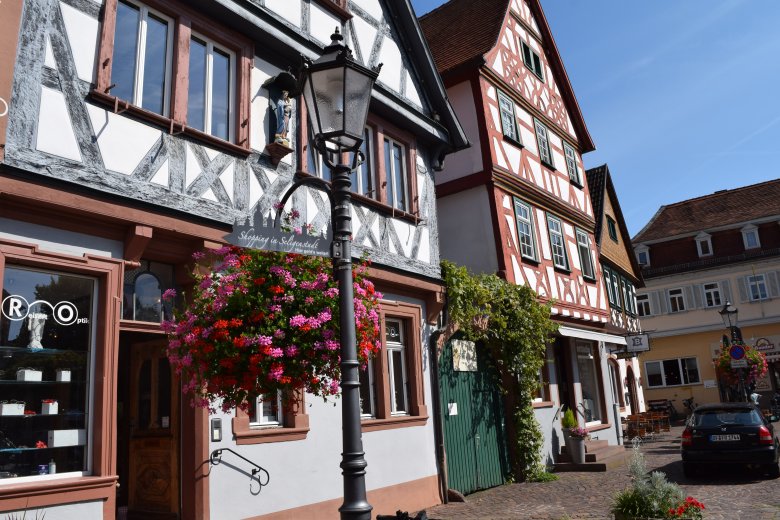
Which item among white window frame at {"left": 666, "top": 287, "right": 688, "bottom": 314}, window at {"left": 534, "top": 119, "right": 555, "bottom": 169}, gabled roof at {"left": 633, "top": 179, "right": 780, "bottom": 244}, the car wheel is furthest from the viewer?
gabled roof at {"left": 633, "top": 179, "right": 780, "bottom": 244}

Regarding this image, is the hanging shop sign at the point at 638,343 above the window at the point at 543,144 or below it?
below

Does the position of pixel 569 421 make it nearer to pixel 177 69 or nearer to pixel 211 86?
pixel 211 86

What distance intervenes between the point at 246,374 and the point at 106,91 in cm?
363

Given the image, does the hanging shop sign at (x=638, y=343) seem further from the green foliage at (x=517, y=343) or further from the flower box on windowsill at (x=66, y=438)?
the flower box on windowsill at (x=66, y=438)

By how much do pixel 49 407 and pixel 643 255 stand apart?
4251 cm

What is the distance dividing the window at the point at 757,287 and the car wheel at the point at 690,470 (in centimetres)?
2938

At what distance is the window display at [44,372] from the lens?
6047 millimetres

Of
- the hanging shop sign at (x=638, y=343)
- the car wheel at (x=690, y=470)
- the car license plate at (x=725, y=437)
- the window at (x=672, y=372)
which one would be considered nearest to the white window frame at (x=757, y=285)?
the window at (x=672, y=372)

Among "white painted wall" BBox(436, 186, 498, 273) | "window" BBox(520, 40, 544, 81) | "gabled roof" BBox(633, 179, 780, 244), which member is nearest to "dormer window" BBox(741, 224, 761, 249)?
"gabled roof" BBox(633, 179, 780, 244)

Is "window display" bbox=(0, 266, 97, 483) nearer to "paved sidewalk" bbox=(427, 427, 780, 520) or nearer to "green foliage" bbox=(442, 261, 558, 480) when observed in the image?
"paved sidewalk" bbox=(427, 427, 780, 520)

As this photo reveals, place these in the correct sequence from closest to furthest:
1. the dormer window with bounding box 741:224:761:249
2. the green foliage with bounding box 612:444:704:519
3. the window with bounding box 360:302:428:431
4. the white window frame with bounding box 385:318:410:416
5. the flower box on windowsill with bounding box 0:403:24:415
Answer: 1. the flower box on windowsill with bounding box 0:403:24:415
2. the green foliage with bounding box 612:444:704:519
3. the window with bounding box 360:302:428:431
4. the white window frame with bounding box 385:318:410:416
5. the dormer window with bounding box 741:224:761:249

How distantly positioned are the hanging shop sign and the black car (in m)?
9.69

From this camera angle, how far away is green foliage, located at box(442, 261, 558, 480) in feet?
44.3

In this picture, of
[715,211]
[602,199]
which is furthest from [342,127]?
[715,211]
